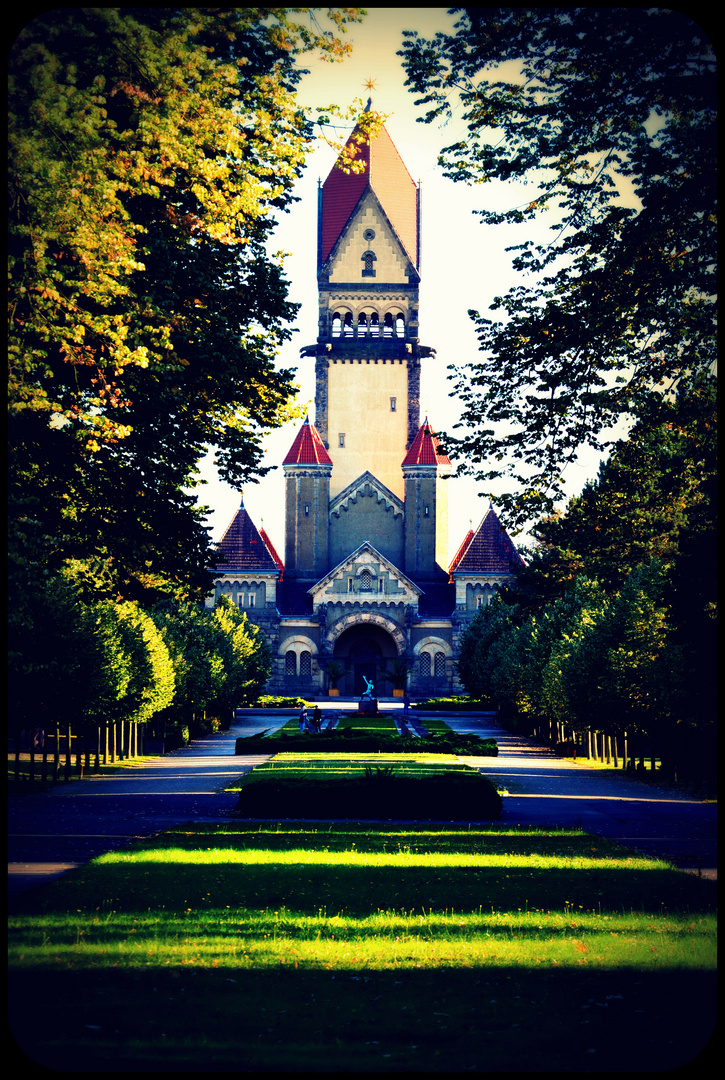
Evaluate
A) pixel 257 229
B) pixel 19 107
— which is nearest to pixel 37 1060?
pixel 19 107

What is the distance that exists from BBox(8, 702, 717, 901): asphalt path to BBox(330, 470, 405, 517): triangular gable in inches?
1986

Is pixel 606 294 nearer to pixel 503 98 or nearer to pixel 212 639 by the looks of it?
pixel 503 98

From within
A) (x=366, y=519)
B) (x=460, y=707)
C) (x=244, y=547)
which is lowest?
(x=460, y=707)

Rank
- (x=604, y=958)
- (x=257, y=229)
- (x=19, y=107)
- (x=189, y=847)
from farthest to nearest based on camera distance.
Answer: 1. (x=257, y=229)
2. (x=189, y=847)
3. (x=19, y=107)
4. (x=604, y=958)

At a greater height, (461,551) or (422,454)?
(422,454)

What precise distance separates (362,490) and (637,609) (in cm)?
5661

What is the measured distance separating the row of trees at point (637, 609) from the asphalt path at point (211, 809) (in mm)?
2132

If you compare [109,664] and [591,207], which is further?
[109,664]

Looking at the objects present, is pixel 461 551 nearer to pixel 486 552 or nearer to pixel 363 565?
pixel 486 552

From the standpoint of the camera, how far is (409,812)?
22250mm

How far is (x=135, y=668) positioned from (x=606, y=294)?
22.6 meters

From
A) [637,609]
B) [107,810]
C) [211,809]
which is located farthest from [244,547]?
[107,810]

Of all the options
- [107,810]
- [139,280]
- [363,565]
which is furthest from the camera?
[363,565]

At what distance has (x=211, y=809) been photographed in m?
22.2
